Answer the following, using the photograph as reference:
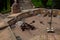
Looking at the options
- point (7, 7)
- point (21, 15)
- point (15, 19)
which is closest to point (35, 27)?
point (15, 19)

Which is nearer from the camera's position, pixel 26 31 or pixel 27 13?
pixel 26 31

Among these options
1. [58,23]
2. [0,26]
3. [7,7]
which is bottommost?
[7,7]

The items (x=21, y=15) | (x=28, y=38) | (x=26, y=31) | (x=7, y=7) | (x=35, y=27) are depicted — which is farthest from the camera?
(x=7, y=7)

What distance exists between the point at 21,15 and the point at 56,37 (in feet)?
6.31

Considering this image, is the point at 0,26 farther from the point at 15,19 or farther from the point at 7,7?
the point at 7,7

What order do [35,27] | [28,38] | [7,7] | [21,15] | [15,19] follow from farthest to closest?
1. [7,7]
2. [21,15]
3. [15,19]
4. [35,27]
5. [28,38]

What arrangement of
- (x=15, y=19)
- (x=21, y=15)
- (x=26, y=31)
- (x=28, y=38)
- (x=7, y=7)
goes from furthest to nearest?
(x=7, y=7) < (x=21, y=15) < (x=15, y=19) < (x=26, y=31) < (x=28, y=38)

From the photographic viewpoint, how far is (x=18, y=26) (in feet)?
14.8

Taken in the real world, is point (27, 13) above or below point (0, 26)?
below

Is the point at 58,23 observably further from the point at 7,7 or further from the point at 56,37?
the point at 7,7

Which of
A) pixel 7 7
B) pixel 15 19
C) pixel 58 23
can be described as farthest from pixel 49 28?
pixel 7 7

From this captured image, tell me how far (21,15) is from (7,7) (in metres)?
4.19

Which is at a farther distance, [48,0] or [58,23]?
[48,0]

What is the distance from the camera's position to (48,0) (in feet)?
33.2
